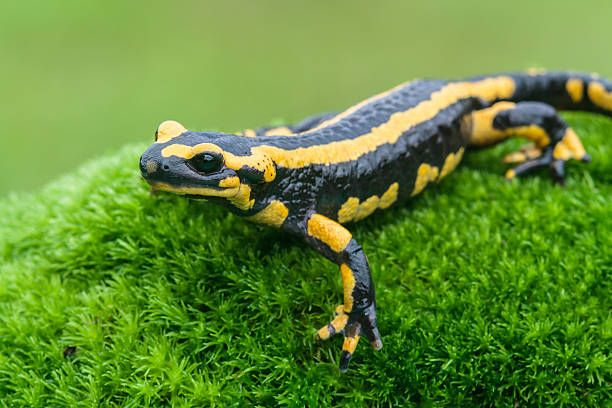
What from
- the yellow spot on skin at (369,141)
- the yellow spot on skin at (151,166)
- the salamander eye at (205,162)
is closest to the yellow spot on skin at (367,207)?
the yellow spot on skin at (369,141)

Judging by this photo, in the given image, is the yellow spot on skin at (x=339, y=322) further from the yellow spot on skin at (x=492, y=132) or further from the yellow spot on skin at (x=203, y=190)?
the yellow spot on skin at (x=492, y=132)

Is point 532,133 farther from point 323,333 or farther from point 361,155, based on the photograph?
point 323,333

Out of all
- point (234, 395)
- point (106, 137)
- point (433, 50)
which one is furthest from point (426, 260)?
point (433, 50)

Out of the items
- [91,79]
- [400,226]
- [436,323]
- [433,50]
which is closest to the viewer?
[436,323]

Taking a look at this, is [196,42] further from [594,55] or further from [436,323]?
[436,323]

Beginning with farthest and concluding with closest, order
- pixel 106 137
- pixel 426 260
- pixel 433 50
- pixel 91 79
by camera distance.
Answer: pixel 433 50
pixel 91 79
pixel 106 137
pixel 426 260

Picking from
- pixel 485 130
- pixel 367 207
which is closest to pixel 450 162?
pixel 485 130
